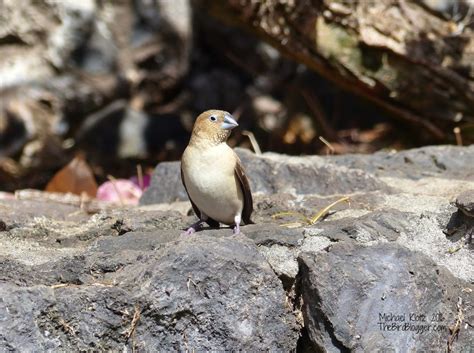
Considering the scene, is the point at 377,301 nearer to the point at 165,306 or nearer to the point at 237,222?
the point at 165,306

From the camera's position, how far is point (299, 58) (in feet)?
22.2

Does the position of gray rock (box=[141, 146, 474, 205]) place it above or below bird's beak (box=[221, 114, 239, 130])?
below

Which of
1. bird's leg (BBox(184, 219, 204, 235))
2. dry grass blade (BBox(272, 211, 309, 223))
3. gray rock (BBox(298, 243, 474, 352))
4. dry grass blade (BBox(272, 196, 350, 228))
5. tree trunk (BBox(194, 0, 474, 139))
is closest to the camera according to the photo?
gray rock (BBox(298, 243, 474, 352))

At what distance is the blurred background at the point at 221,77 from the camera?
6.51 metres

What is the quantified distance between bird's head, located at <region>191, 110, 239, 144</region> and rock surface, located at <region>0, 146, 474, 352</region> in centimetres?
54

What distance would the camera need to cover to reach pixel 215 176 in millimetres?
4352

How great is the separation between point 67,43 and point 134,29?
853 mm

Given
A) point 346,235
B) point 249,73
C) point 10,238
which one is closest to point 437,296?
point 346,235

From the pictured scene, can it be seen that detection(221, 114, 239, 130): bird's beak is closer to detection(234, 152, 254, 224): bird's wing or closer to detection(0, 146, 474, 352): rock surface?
detection(234, 152, 254, 224): bird's wing

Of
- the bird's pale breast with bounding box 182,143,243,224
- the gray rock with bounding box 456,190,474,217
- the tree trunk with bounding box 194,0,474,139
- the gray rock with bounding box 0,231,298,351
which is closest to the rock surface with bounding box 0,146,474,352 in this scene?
the gray rock with bounding box 0,231,298,351

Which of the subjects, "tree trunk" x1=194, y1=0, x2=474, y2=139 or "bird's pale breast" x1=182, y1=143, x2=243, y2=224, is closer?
"bird's pale breast" x1=182, y1=143, x2=243, y2=224

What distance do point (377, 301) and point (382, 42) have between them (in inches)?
A: 134

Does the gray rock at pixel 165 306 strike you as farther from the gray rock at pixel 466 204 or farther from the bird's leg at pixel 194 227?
the gray rock at pixel 466 204

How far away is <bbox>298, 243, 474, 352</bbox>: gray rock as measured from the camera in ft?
11.3
